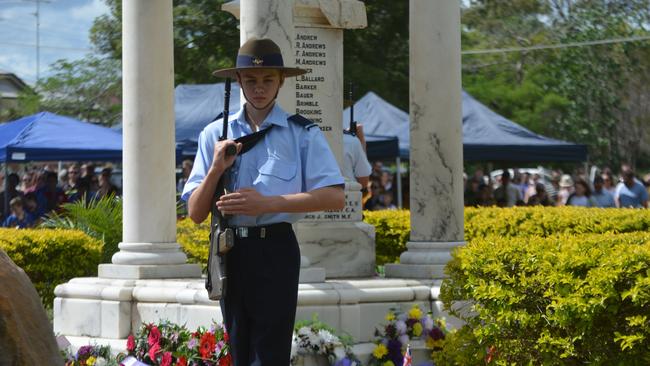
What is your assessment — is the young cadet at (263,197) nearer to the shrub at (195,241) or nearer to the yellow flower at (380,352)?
the yellow flower at (380,352)

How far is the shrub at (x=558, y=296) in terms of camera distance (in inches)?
256

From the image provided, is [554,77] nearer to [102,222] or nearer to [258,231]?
[102,222]

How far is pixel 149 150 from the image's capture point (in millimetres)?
10188

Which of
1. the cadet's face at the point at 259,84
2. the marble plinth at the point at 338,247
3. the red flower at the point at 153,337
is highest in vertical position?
the cadet's face at the point at 259,84

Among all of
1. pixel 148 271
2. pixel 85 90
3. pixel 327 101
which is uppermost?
pixel 85 90

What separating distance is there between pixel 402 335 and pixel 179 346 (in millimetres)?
1572

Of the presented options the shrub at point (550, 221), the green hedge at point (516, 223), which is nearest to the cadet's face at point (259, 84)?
the green hedge at point (516, 223)

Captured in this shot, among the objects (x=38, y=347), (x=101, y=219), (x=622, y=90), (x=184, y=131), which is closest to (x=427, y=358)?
(x=38, y=347)

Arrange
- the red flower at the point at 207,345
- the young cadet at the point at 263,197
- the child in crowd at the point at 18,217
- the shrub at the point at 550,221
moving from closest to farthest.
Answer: the young cadet at the point at 263,197, the red flower at the point at 207,345, the shrub at the point at 550,221, the child in crowd at the point at 18,217

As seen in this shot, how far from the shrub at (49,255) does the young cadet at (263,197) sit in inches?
258

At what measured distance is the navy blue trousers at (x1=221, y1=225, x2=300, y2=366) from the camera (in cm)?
554

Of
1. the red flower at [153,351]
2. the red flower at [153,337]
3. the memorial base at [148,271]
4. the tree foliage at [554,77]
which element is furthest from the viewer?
the tree foliage at [554,77]

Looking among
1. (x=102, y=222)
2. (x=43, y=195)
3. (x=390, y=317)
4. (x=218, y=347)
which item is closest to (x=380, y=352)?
(x=390, y=317)

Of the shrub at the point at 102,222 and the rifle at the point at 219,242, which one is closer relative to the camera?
the rifle at the point at 219,242
